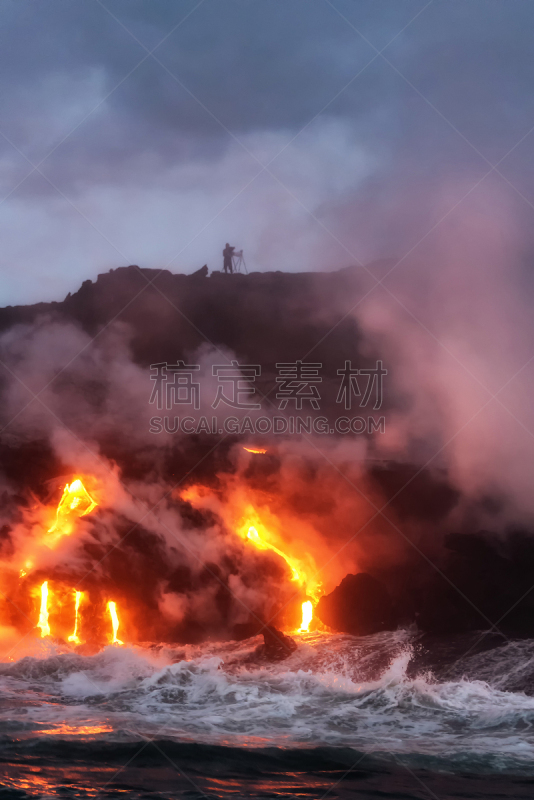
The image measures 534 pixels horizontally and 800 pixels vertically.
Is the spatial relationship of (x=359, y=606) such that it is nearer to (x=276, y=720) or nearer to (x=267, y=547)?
(x=267, y=547)

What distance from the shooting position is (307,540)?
25016mm

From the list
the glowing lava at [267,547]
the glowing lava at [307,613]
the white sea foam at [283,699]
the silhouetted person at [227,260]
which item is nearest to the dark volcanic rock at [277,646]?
the white sea foam at [283,699]

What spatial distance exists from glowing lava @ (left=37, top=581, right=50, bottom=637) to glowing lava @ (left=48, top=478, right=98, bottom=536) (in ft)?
6.63

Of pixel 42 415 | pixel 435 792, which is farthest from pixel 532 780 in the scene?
pixel 42 415

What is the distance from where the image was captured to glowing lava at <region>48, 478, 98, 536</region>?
24.8 metres

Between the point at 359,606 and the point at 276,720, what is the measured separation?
782 centimetres

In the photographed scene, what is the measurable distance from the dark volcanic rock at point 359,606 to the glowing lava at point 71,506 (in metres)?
9.53

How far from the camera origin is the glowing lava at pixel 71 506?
24766 mm

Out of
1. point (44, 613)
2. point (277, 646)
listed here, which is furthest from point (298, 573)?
point (44, 613)

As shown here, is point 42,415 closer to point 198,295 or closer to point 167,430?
point 167,430

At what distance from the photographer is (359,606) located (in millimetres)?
23016

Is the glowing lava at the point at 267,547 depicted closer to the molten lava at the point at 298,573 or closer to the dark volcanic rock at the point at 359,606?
the molten lava at the point at 298,573

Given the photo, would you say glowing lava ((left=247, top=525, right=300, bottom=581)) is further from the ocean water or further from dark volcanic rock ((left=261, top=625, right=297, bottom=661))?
dark volcanic rock ((left=261, top=625, right=297, bottom=661))

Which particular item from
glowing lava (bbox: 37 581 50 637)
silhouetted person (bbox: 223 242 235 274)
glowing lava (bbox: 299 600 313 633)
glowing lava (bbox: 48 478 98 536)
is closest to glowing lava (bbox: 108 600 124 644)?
glowing lava (bbox: 37 581 50 637)
